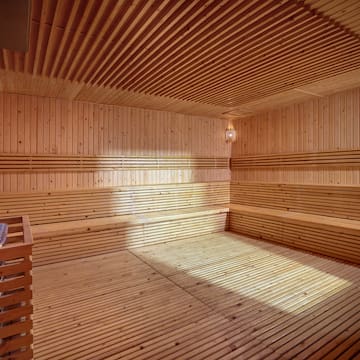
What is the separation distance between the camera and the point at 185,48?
3.29 m

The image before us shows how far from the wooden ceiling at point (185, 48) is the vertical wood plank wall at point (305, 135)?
2.44ft

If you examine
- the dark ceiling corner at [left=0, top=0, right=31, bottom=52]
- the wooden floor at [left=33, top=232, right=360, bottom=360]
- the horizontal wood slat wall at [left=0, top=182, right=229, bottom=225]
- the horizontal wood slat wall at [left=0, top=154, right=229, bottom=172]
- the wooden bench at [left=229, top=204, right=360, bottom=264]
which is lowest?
the wooden floor at [left=33, top=232, right=360, bottom=360]

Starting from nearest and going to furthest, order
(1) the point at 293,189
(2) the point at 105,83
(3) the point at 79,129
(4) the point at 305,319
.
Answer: (4) the point at 305,319 < (2) the point at 105,83 < (3) the point at 79,129 < (1) the point at 293,189

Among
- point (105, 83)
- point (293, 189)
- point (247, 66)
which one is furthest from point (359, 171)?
point (105, 83)

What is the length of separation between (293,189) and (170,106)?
336cm

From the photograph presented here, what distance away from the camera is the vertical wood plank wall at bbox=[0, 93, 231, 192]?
5.01 m

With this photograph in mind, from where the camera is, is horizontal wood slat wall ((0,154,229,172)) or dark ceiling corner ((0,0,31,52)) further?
horizontal wood slat wall ((0,154,229,172))

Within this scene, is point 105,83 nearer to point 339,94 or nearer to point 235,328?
point 235,328

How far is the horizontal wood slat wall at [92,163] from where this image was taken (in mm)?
4965

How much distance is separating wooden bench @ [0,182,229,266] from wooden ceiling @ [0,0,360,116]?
2.05 metres

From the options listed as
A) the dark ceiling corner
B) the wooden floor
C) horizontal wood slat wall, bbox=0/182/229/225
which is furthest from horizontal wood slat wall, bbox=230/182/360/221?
the dark ceiling corner

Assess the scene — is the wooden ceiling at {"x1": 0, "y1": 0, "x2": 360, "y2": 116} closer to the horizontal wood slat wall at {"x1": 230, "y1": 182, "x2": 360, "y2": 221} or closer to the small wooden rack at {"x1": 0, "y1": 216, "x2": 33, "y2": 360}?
the horizontal wood slat wall at {"x1": 230, "y1": 182, "x2": 360, "y2": 221}

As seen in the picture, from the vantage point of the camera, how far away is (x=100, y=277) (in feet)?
13.0

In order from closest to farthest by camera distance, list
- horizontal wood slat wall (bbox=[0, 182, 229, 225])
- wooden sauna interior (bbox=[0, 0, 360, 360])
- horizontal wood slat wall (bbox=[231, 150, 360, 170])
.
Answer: wooden sauna interior (bbox=[0, 0, 360, 360]), horizontal wood slat wall (bbox=[0, 182, 229, 225]), horizontal wood slat wall (bbox=[231, 150, 360, 170])
